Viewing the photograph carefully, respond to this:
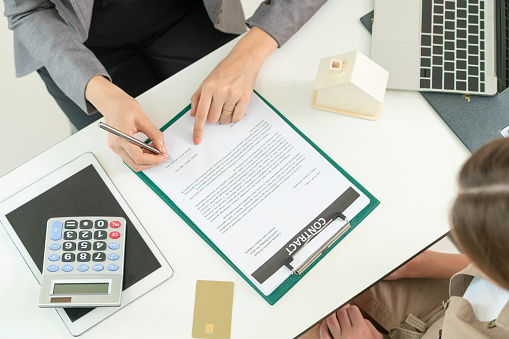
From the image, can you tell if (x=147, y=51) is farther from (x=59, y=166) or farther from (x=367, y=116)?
(x=367, y=116)

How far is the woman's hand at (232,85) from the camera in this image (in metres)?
0.87

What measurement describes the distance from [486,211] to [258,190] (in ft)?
1.19

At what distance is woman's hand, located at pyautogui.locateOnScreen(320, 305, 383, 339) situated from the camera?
948mm

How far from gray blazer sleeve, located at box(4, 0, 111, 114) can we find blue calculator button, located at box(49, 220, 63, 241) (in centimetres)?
23

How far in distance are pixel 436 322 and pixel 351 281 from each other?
24cm

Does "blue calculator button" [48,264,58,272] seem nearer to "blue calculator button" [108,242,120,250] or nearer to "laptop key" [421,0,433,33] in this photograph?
"blue calculator button" [108,242,120,250]

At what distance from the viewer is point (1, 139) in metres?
1.65

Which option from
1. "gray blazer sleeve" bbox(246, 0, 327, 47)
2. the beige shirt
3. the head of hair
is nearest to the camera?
the head of hair

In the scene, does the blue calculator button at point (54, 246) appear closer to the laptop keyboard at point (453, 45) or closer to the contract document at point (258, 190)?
the contract document at point (258, 190)

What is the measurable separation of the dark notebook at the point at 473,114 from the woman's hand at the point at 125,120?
49 cm

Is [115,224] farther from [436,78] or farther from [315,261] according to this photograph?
[436,78]

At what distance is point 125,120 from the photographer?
86 cm

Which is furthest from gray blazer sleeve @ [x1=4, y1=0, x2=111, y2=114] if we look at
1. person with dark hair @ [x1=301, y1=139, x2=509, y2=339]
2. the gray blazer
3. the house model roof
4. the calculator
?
person with dark hair @ [x1=301, y1=139, x2=509, y2=339]

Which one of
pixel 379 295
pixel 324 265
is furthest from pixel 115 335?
pixel 379 295
